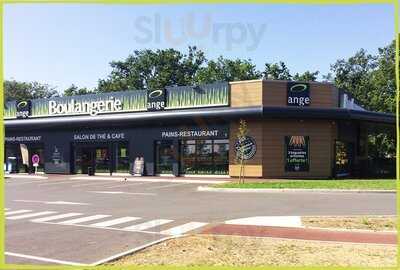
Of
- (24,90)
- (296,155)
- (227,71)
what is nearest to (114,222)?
(296,155)

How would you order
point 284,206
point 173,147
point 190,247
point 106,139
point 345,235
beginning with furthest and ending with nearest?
point 106,139 → point 173,147 → point 284,206 → point 345,235 → point 190,247

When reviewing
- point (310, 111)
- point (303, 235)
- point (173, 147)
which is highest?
point (310, 111)

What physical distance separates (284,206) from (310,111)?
14.5 metres

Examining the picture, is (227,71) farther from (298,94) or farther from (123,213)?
(123,213)

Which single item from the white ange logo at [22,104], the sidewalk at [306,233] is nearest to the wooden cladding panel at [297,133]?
the sidewalk at [306,233]

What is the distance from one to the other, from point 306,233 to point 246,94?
68.6 feet

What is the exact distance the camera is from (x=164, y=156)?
119ft

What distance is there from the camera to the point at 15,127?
43656mm

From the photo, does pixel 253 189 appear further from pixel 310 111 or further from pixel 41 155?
pixel 41 155

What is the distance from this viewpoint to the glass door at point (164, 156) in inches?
1416

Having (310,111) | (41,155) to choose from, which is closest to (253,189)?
(310,111)

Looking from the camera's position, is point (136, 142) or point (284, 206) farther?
point (136, 142)

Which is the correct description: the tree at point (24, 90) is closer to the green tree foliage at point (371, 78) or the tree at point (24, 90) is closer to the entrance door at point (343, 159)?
the green tree foliage at point (371, 78)

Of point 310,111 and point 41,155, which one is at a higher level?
point 310,111
